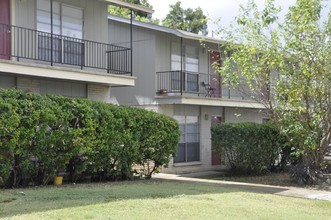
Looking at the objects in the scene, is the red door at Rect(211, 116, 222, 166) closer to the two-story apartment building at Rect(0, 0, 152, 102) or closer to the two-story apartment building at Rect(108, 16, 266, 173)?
the two-story apartment building at Rect(108, 16, 266, 173)

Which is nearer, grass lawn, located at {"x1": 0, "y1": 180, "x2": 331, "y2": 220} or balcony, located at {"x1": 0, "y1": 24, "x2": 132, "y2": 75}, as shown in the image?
grass lawn, located at {"x1": 0, "y1": 180, "x2": 331, "y2": 220}

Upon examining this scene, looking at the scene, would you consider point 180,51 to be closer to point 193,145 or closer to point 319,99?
point 193,145

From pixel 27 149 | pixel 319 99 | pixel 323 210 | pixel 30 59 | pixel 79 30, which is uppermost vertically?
pixel 79 30

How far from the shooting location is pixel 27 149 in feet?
38.9

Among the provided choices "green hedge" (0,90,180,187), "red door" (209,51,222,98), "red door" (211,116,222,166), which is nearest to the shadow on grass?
"green hedge" (0,90,180,187)

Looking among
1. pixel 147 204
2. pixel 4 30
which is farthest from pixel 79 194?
pixel 4 30

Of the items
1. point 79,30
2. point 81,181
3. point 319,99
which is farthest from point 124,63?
point 319,99

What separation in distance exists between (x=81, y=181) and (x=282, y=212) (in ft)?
21.1

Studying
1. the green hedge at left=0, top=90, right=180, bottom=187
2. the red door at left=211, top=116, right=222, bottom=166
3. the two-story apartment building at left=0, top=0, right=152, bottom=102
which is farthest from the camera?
the red door at left=211, top=116, right=222, bottom=166

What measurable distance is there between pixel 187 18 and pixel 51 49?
31284mm

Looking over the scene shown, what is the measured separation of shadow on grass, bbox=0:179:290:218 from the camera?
29.9 ft

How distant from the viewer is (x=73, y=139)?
12.7 meters

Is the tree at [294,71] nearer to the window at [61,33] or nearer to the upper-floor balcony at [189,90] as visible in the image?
the upper-floor balcony at [189,90]

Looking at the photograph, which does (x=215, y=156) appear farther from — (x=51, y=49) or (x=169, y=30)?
(x=51, y=49)
